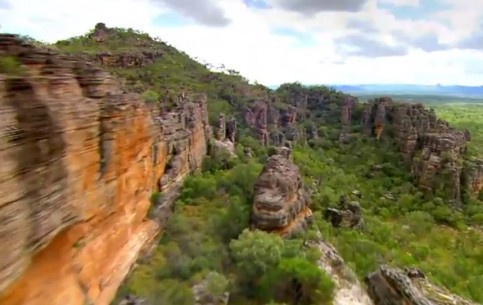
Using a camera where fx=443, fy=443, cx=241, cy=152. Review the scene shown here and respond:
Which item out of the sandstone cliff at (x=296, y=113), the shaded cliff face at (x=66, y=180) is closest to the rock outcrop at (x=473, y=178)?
the sandstone cliff at (x=296, y=113)

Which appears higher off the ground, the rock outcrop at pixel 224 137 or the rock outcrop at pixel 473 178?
the rock outcrop at pixel 224 137

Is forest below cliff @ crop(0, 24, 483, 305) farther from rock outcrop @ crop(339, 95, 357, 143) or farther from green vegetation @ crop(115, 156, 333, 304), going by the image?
rock outcrop @ crop(339, 95, 357, 143)

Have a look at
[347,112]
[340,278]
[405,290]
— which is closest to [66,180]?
[405,290]

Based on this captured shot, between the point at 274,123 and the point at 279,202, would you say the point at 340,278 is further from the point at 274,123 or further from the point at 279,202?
the point at 274,123

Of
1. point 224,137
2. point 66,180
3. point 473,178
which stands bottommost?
point 473,178

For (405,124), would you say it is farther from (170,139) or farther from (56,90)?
(56,90)

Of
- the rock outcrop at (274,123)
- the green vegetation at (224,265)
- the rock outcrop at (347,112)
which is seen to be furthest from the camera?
the rock outcrop at (347,112)

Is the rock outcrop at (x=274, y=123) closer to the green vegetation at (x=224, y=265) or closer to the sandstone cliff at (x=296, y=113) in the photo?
the sandstone cliff at (x=296, y=113)
